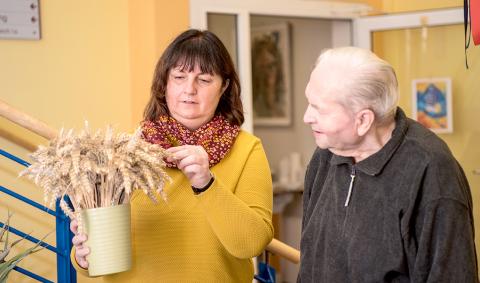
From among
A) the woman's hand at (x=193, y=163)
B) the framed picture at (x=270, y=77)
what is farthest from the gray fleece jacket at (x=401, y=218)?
the framed picture at (x=270, y=77)

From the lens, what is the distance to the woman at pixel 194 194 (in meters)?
1.87

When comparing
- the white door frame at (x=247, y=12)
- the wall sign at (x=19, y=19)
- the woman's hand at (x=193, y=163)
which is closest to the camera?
the woman's hand at (x=193, y=163)

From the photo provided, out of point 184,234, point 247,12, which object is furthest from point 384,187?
point 247,12

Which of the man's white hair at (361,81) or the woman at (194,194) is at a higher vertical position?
the man's white hair at (361,81)

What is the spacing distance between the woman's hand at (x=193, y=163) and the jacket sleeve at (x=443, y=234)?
1.77 ft

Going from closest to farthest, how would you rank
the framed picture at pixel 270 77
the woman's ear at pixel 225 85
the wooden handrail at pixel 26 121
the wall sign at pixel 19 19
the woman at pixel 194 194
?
1. the woman at pixel 194 194
2. the woman's ear at pixel 225 85
3. the wooden handrail at pixel 26 121
4. the wall sign at pixel 19 19
5. the framed picture at pixel 270 77

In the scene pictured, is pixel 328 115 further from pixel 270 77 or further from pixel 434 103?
pixel 270 77

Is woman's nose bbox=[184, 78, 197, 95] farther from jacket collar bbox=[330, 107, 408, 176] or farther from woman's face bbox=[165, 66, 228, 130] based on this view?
jacket collar bbox=[330, 107, 408, 176]

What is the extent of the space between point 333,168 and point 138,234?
57 cm

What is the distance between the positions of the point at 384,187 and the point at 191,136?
63 centimetres

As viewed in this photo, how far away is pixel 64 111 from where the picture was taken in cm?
337

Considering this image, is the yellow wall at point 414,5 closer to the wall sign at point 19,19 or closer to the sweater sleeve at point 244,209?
the wall sign at point 19,19

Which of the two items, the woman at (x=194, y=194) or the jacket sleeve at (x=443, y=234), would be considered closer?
the jacket sleeve at (x=443, y=234)

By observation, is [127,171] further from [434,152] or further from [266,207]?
[434,152]
